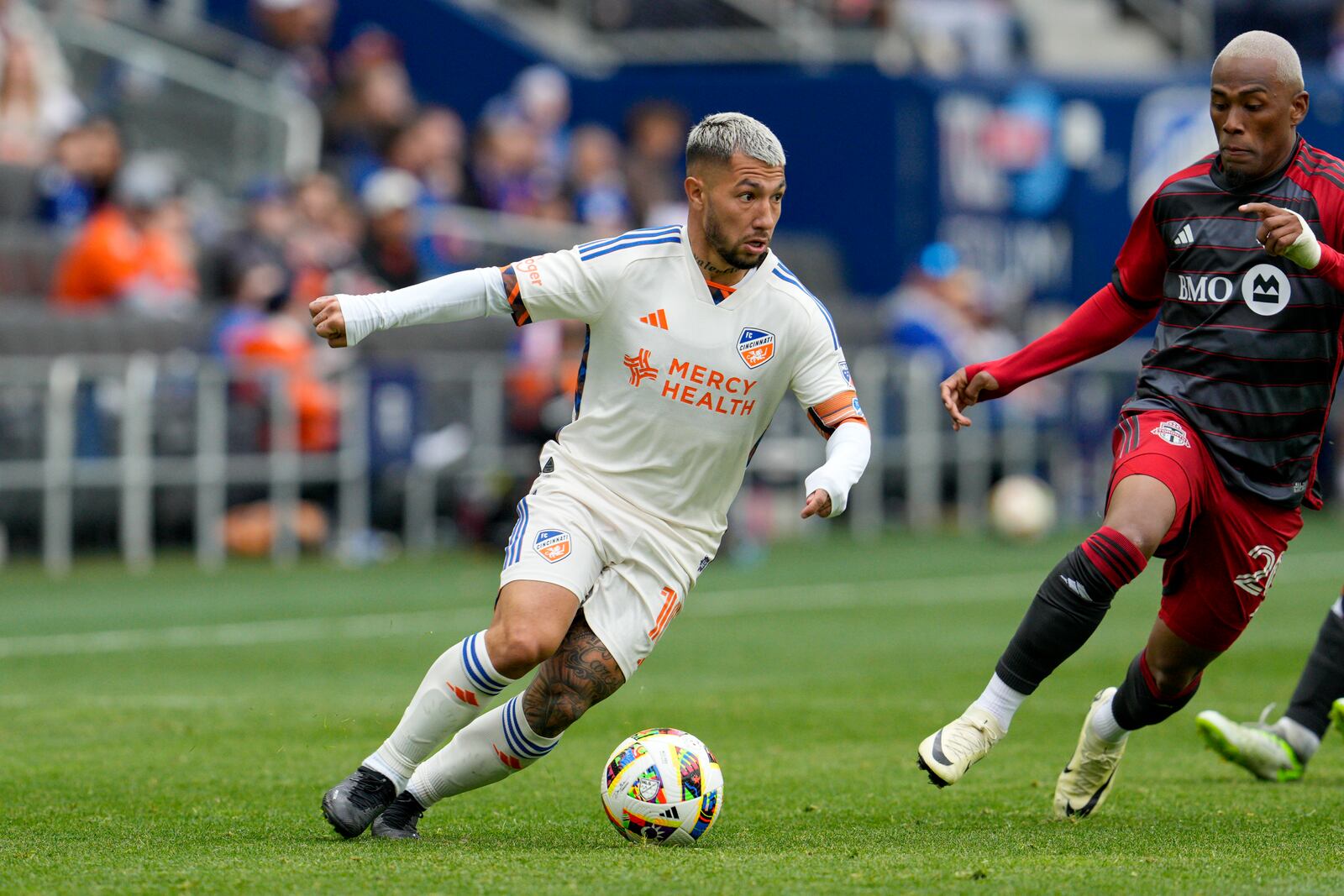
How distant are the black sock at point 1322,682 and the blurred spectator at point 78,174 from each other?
11.4 m

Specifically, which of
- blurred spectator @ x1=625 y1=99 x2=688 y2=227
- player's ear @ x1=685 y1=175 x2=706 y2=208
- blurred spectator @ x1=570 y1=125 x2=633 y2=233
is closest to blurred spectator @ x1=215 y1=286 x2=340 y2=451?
blurred spectator @ x1=570 y1=125 x2=633 y2=233

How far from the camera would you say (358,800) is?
603 cm

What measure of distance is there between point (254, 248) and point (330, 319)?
10923 millimetres

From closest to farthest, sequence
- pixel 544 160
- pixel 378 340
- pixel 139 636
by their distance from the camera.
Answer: pixel 139 636 → pixel 378 340 → pixel 544 160

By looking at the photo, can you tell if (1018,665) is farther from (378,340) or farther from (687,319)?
(378,340)

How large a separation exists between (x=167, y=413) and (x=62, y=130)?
2.95 meters

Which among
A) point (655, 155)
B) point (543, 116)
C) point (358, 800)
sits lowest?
point (358, 800)

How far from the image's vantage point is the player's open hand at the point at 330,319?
19.3 ft

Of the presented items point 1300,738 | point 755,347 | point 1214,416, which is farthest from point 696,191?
point 1300,738

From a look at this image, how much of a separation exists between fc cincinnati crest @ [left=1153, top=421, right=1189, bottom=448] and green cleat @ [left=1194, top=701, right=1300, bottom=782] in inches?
60.0

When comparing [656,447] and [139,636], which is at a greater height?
[656,447]

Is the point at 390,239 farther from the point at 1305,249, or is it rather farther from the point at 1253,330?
the point at 1305,249

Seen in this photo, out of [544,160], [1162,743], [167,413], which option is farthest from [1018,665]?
[544,160]

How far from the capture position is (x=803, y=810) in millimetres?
6812
